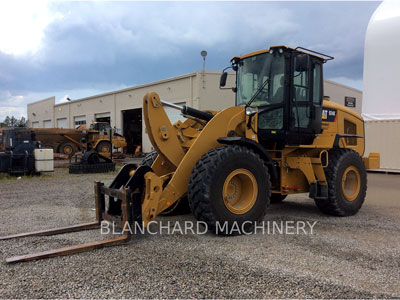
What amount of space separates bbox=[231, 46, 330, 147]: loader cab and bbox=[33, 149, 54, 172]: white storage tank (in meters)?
9.64

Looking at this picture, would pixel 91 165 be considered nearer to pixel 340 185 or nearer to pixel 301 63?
pixel 340 185

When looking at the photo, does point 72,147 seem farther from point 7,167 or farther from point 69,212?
point 69,212

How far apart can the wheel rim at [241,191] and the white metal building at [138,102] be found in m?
16.9

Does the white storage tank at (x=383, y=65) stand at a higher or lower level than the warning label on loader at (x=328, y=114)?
higher

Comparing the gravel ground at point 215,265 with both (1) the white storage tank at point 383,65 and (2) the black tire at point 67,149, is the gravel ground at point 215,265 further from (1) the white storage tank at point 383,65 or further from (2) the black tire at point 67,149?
(2) the black tire at point 67,149

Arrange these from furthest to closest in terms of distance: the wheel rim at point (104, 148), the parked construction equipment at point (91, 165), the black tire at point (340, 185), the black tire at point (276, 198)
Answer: the wheel rim at point (104, 148)
the parked construction equipment at point (91, 165)
the black tire at point (276, 198)
the black tire at point (340, 185)

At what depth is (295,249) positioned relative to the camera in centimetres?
434

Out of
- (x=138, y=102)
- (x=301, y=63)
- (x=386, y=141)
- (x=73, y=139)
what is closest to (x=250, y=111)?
(x=301, y=63)

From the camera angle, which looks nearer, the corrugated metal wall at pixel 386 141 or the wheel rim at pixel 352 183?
the wheel rim at pixel 352 183

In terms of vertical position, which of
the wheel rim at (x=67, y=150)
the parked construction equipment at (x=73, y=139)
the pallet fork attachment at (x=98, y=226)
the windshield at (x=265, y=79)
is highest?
the windshield at (x=265, y=79)

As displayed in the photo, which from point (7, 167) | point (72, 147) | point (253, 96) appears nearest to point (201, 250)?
point (253, 96)

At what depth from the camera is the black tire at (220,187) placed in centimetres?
450

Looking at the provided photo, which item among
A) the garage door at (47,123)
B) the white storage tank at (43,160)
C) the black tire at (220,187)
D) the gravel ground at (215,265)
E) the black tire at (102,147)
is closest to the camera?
the gravel ground at (215,265)

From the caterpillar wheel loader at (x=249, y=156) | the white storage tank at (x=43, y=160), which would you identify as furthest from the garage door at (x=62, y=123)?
the caterpillar wheel loader at (x=249, y=156)
